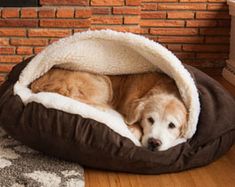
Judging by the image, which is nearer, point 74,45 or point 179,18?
point 74,45

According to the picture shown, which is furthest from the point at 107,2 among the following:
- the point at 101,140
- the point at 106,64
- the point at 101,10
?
the point at 101,140

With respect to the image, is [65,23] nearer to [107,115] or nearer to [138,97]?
[138,97]

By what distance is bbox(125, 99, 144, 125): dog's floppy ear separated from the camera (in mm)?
2037

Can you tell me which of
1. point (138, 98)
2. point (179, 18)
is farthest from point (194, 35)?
point (138, 98)

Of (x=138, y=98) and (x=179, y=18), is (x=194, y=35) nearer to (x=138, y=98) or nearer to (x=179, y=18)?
(x=179, y=18)

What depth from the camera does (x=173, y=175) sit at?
6.15ft

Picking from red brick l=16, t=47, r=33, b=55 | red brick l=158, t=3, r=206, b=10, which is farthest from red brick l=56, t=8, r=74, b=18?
red brick l=158, t=3, r=206, b=10

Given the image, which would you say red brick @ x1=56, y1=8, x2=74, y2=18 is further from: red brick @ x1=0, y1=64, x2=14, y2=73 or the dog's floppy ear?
the dog's floppy ear

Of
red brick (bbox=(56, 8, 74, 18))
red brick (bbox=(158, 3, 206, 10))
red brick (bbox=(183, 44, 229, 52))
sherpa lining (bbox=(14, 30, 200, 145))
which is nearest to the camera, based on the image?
sherpa lining (bbox=(14, 30, 200, 145))

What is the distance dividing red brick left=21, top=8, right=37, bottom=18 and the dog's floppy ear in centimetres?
154

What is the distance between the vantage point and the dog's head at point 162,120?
1.93 metres

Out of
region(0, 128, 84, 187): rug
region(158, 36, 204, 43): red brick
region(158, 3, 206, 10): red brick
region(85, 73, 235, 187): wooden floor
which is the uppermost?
region(158, 3, 206, 10): red brick

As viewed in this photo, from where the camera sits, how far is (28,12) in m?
3.30

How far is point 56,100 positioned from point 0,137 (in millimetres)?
421
